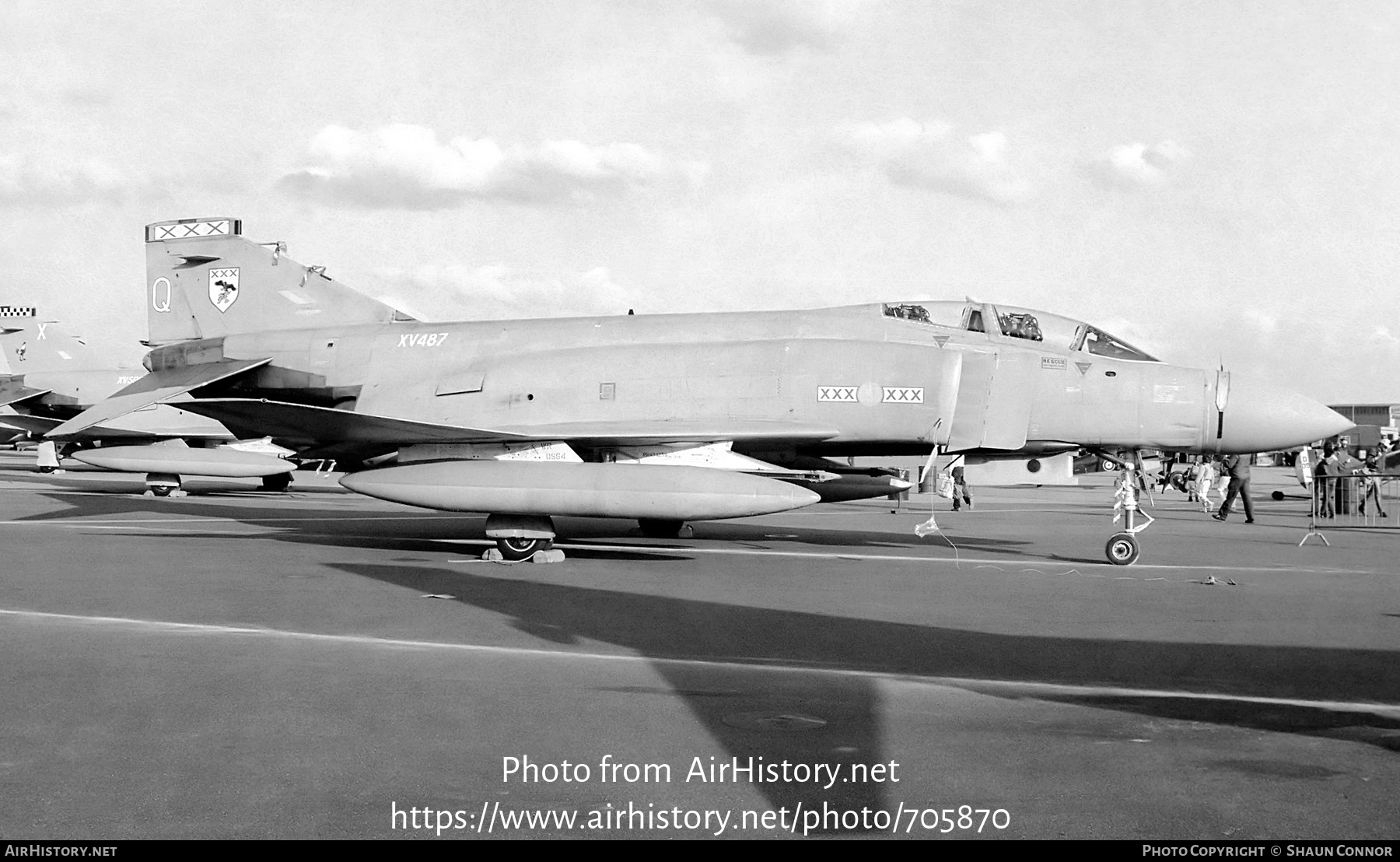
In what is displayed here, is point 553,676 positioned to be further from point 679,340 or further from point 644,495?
point 679,340

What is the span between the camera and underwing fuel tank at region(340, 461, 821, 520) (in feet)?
38.4

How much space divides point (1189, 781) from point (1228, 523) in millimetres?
18217

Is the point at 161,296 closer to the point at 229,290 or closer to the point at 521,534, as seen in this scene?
the point at 229,290

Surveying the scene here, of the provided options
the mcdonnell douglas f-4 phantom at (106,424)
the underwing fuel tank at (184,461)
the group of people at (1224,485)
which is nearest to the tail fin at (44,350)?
the mcdonnell douglas f-4 phantom at (106,424)

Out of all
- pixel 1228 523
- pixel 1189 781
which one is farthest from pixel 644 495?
pixel 1228 523

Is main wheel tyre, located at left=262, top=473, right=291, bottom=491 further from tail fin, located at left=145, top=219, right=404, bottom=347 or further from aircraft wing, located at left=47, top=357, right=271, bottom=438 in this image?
aircraft wing, located at left=47, top=357, right=271, bottom=438

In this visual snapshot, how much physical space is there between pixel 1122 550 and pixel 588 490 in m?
5.73

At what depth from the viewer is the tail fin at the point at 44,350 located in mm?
36688

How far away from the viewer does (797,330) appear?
14.2m

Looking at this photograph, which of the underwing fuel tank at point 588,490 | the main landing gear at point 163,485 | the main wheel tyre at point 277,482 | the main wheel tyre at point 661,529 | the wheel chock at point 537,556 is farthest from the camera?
the main wheel tyre at point 277,482

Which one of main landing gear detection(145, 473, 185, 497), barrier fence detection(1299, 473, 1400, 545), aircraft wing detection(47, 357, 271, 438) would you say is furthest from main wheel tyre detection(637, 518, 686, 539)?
main landing gear detection(145, 473, 185, 497)

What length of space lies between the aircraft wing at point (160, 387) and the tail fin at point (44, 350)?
2208 centimetres

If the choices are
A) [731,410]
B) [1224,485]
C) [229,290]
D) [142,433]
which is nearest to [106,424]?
[142,433]

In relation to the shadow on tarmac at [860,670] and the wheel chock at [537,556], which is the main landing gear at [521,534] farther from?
the shadow on tarmac at [860,670]
